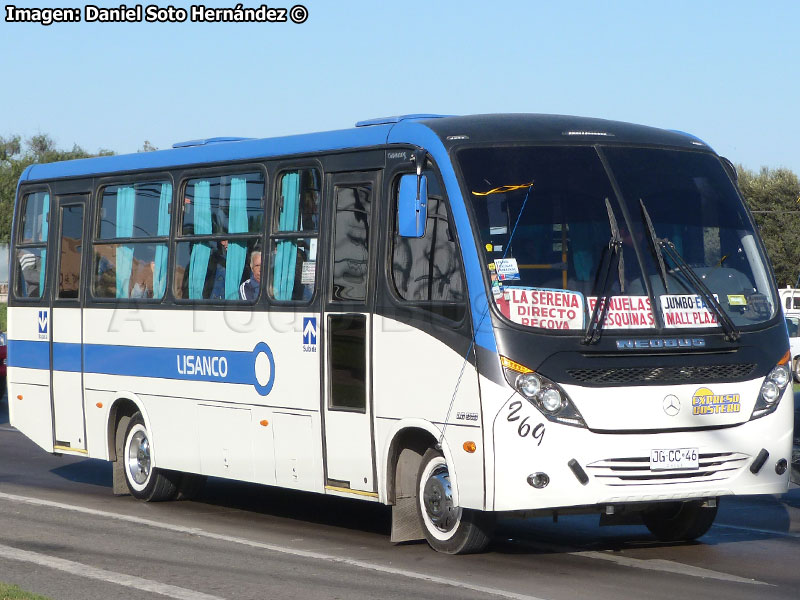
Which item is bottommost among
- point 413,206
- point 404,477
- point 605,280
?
point 404,477

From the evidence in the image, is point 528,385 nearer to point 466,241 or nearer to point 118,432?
point 466,241

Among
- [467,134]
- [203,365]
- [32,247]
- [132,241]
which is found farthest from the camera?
[32,247]

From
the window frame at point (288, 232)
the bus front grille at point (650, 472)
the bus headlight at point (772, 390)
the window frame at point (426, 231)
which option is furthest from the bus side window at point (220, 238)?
the bus headlight at point (772, 390)

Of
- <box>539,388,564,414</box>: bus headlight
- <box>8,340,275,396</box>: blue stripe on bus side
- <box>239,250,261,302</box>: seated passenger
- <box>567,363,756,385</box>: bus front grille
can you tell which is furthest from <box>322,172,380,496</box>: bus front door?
<box>567,363,756,385</box>: bus front grille

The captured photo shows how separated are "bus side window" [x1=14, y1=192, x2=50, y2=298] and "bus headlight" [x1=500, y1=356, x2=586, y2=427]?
7.33 m

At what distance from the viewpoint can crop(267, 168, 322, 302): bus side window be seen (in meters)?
10.9

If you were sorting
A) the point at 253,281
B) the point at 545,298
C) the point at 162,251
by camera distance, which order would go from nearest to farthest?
the point at 545,298
the point at 253,281
the point at 162,251

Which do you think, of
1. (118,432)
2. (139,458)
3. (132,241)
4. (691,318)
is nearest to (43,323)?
(118,432)

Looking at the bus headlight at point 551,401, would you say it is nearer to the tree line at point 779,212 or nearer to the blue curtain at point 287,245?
the blue curtain at point 287,245

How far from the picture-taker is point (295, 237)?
435 inches

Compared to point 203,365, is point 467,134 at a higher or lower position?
higher

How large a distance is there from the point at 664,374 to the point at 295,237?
3.37m

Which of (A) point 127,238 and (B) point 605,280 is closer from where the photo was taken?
(B) point 605,280

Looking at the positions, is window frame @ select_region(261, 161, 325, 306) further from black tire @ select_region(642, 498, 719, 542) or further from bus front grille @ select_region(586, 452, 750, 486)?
black tire @ select_region(642, 498, 719, 542)
